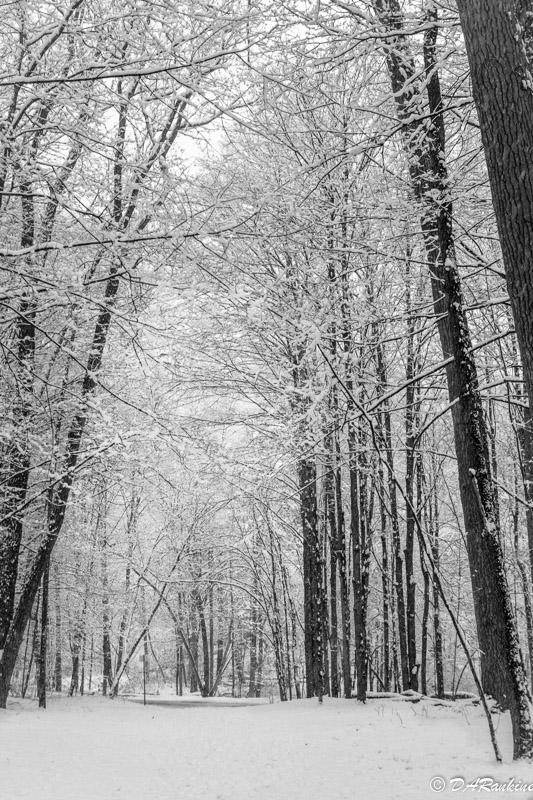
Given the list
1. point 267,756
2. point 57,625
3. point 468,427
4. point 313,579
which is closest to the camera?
point 468,427

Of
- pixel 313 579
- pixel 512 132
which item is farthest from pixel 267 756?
pixel 512 132

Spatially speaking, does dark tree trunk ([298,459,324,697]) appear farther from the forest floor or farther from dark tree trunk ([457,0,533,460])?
dark tree trunk ([457,0,533,460])

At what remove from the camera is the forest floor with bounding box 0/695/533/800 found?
443 centimetres

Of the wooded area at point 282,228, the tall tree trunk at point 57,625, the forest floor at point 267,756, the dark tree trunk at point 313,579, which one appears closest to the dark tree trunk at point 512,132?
the wooded area at point 282,228

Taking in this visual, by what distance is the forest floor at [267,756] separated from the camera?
443 cm

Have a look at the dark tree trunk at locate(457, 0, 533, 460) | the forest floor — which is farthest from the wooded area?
the forest floor

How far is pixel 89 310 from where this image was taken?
19.7 feet

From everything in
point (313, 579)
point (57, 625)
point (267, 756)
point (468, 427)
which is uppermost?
point (468, 427)

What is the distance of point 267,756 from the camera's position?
19.9ft

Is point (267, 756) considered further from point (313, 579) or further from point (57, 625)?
point (57, 625)

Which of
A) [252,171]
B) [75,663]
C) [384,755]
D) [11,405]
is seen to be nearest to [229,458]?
[11,405]

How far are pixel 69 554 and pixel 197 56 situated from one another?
630 inches

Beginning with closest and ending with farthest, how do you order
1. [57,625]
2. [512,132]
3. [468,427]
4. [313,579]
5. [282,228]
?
[512,132]
[468,427]
[282,228]
[313,579]
[57,625]

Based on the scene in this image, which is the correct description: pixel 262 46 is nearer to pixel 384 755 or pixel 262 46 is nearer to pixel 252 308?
pixel 252 308
